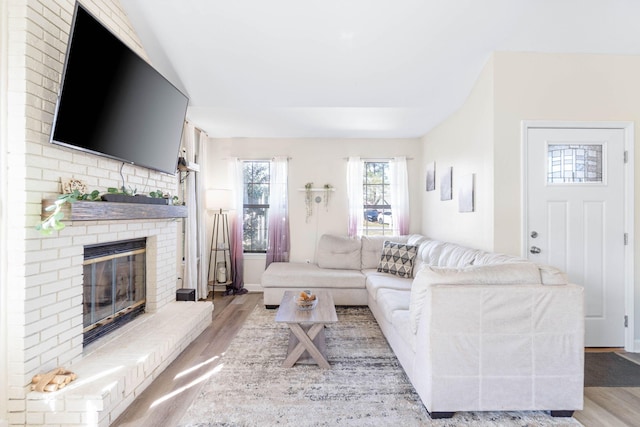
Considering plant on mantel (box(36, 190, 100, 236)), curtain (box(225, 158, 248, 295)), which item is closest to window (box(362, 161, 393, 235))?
curtain (box(225, 158, 248, 295))

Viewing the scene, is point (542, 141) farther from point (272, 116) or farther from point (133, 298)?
point (133, 298)

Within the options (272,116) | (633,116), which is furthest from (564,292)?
(272,116)

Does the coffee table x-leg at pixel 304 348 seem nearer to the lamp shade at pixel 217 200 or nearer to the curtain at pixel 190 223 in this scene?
the curtain at pixel 190 223

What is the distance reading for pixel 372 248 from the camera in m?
4.28

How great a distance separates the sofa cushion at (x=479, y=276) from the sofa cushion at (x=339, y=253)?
237 cm

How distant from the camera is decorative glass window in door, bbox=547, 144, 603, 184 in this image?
2656 millimetres

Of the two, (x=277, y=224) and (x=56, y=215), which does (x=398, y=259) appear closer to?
(x=277, y=224)

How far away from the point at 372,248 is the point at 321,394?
252 centimetres

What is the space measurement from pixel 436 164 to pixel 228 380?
11.6 feet

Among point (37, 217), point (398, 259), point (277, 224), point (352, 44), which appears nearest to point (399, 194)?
point (398, 259)

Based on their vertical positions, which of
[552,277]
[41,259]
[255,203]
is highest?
[255,203]

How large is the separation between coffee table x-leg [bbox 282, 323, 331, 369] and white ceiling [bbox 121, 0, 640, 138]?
2.35 meters

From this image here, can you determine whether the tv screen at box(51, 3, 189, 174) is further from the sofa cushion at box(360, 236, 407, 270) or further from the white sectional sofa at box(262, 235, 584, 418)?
the sofa cushion at box(360, 236, 407, 270)

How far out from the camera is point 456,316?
1722 mm
